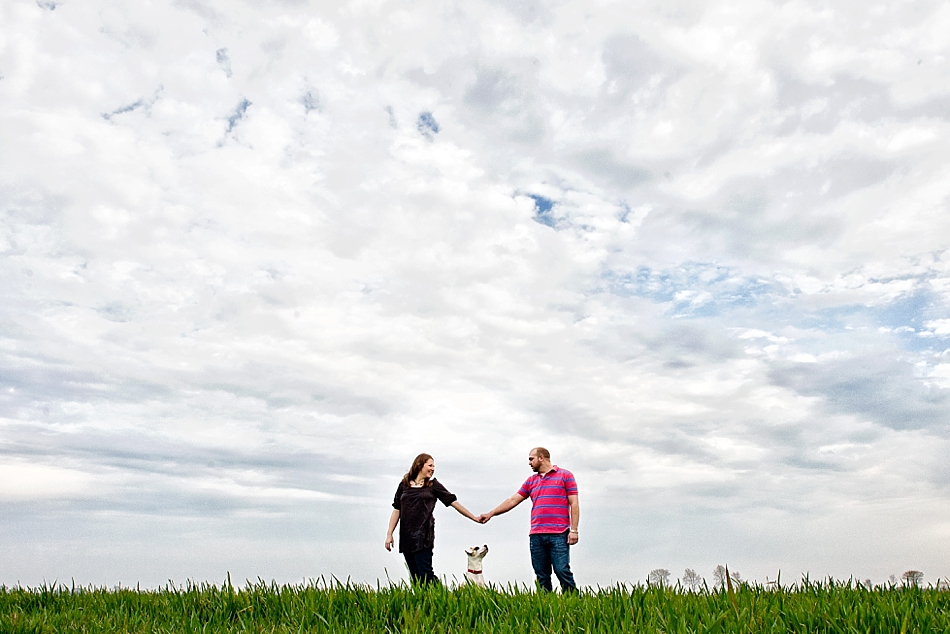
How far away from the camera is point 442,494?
39.7ft

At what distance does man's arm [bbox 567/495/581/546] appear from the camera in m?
11.5

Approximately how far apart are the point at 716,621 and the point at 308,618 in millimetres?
3828

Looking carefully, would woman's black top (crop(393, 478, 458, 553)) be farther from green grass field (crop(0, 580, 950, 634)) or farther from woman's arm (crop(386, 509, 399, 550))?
green grass field (crop(0, 580, 950, 634))

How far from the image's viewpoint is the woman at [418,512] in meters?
11.7

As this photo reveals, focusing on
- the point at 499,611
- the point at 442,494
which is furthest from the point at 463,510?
the point at 499,611

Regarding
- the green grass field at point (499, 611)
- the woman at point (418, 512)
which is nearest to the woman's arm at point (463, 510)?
the woman at point (418, 512)

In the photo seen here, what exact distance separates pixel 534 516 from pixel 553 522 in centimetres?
33

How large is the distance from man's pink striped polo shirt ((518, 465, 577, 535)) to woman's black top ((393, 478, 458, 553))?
1.37 metres

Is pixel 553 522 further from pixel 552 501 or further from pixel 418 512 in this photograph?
pixel 418 512

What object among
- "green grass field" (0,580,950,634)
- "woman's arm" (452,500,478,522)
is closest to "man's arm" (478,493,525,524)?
"woman's arm" (452,500,478,522)

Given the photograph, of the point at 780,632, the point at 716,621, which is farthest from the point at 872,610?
the point at 716,621

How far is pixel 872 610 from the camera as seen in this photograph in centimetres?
625

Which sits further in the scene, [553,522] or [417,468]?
[417,468]

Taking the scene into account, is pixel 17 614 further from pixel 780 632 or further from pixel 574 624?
pixel 780 632
